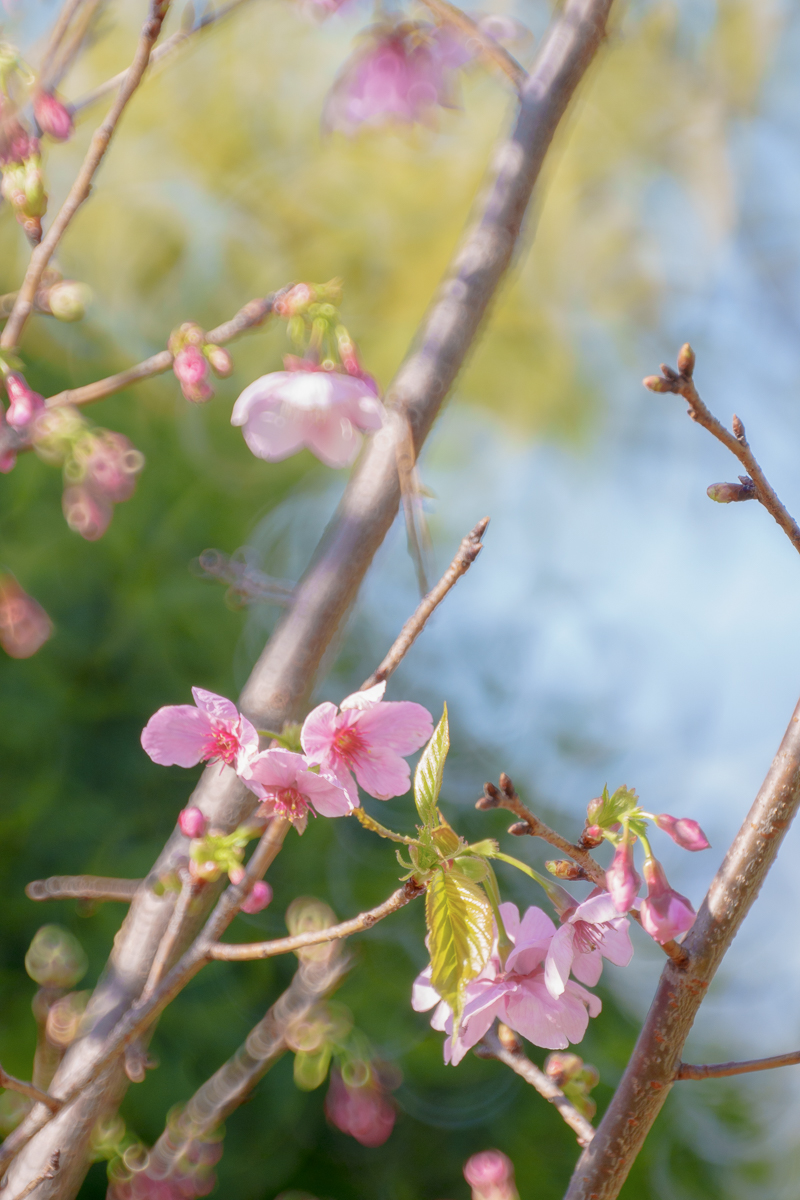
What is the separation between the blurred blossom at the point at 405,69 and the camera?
100 cm

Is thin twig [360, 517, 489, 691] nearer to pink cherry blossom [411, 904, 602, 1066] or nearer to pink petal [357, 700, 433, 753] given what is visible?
pink petal [357, 700, 433, 753]

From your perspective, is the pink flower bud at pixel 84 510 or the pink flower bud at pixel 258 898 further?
the pink flower bud at pixel 84 510

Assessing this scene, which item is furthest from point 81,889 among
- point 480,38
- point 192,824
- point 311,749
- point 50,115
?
point 480,38

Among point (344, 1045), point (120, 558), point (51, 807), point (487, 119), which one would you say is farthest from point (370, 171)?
point (344, 1045)

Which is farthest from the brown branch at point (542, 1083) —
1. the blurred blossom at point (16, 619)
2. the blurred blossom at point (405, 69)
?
the blurred blossom at point (405, 69)

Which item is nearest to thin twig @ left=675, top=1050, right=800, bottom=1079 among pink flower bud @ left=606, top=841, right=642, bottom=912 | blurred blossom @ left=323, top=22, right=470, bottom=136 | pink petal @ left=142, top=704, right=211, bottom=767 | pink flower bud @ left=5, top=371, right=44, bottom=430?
pink flower bud @ left=606, top=841, right=642, bottom=912

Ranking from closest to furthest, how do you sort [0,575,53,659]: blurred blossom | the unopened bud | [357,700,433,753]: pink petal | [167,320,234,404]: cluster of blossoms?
the unopened bud
[357,700,433,753]: pink petal
[167,320,234,404]: cluster of blossoms
[0,575,53,659]: blurred blossom

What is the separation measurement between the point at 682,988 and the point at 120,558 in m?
1.85

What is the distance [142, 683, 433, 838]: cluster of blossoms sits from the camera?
1.55ft

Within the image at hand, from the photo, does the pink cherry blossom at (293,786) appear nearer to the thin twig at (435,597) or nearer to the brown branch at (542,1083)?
the thin twig at (435,597)

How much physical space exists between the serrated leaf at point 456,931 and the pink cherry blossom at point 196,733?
158 millimetres

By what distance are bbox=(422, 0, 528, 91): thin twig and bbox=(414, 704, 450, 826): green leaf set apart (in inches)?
23.1

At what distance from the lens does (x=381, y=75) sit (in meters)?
1.02

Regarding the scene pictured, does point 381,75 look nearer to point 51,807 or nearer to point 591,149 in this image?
point 51,807
